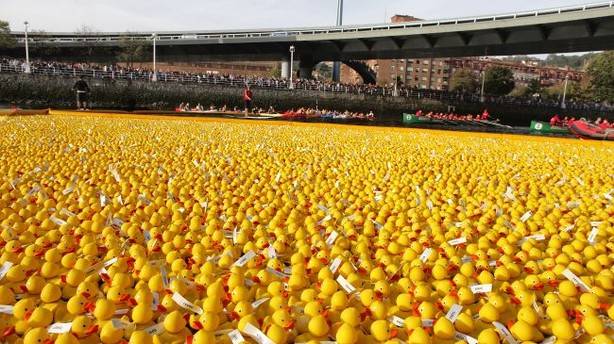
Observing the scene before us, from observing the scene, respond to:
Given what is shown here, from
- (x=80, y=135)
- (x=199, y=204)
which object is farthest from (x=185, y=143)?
(x=199, y=204)

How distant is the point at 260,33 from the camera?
2266 inches

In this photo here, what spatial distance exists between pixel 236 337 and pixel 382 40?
5293 centimetres

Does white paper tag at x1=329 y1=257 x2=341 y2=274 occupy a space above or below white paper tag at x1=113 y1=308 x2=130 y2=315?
above

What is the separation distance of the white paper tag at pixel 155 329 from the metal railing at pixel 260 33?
40.2 m

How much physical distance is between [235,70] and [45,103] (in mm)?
84530

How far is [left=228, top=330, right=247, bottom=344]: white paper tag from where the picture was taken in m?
2.22

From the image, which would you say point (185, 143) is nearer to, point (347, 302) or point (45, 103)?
point (347, 302)

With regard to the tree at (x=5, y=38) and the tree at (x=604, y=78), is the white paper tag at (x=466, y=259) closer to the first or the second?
the tree at (x=5, y=38)

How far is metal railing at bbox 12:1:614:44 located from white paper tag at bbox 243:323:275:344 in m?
40.0

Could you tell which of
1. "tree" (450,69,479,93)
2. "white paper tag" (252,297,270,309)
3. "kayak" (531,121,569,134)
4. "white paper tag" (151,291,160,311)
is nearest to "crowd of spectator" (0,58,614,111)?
"kayak" (531,121,569,134)

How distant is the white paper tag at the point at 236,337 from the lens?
7.29 feet

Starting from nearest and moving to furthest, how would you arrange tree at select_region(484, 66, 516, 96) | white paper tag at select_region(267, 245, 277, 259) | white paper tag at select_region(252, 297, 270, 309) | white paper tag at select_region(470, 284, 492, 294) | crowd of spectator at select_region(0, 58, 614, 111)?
white paper tag at select_region(252, 297, 270, 309)
white paper tag at select_region(470, 284, 492, 294)
white paper tag at select_region(267, 245, 277, 259)
crowd of spectator at select_region(0, 58, 614, 111)
tree at select_region(484, 66, 516, 96)

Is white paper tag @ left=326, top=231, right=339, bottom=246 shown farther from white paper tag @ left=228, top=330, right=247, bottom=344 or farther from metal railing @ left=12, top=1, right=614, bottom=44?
metal railing @ left=12, top=1, right=614, bottom=44

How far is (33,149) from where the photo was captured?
8805 millimetres
